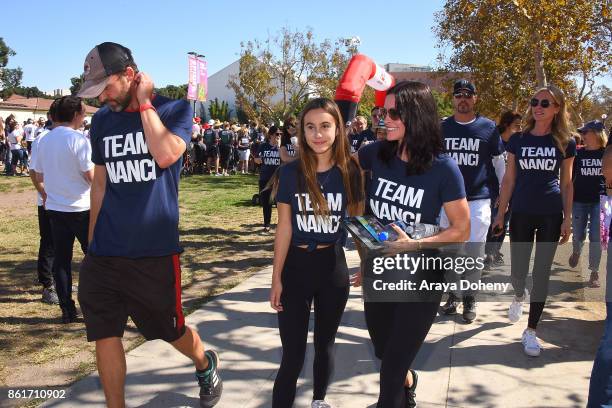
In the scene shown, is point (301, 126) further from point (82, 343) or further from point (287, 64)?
point (287, 64)

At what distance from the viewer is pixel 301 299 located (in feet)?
9.10

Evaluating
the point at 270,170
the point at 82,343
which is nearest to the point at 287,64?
the point at 270,170

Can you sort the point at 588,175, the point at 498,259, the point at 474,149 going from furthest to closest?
the point at 498,259, the point at 588,175, the point at 474,149

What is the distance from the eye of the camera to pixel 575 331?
186 inches

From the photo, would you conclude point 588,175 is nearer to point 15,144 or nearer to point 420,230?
point 420,230

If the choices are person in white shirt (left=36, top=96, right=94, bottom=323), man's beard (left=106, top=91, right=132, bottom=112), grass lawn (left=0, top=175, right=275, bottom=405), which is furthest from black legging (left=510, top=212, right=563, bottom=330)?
person in white shirt (left=36, top=96, right=94, bottom=323)

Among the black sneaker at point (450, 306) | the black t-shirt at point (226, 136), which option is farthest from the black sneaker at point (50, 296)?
the black t-shirt at point (226, 136)

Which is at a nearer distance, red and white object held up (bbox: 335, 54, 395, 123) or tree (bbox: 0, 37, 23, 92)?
red and white object held up (bbox: 335, 54, 395, 123)

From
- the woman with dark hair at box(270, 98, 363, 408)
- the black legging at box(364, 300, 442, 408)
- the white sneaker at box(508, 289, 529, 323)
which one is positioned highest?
the woman with dark hair at box(270, 98, 363, 408)

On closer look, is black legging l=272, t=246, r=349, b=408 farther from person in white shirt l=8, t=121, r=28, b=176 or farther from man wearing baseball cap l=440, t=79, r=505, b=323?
person in white shirt l=8, t=121, r=28, b=176

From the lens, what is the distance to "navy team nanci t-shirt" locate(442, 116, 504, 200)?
4668 millimetres

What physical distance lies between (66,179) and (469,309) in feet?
12.3

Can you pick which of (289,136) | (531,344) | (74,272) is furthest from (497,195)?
(74,272)

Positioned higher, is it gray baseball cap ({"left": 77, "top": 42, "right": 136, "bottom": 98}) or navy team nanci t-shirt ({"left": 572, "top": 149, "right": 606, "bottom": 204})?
gray baseball cap ({"left": 77, "top": 42, "right": 136, "bottom": 98})
